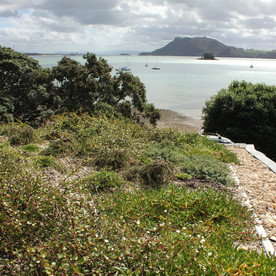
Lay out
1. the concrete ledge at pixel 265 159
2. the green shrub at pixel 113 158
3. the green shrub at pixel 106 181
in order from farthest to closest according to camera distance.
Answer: the concrete ledge at pixel 265 159 < the green shrub at pixel 113 158 < the green shrub at pixel 106 181

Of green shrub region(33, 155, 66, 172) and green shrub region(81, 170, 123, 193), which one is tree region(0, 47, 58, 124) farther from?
green shrub region(81, 170, 123, 193)

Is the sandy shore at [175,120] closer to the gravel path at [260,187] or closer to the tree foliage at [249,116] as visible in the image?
the tree foliage at [249,116]

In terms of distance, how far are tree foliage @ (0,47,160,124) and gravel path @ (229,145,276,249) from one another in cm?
1162

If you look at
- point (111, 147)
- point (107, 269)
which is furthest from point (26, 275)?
point (111, 147)

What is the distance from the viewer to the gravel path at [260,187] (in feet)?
13.9

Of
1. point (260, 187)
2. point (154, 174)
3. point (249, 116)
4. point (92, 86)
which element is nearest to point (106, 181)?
point (154, 174)

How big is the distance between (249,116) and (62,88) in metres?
12.5

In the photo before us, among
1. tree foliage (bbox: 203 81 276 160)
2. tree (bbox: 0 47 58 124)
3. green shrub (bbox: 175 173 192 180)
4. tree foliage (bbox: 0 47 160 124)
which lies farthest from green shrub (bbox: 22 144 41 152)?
tree (bbox: 0 47 58 124)

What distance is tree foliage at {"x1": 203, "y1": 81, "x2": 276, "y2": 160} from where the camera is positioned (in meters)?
13.1

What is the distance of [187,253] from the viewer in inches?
106

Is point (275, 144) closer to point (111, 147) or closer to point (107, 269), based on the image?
point (111, 147)

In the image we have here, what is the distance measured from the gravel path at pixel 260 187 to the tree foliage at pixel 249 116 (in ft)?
16.6

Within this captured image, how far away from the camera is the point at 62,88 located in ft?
63.7

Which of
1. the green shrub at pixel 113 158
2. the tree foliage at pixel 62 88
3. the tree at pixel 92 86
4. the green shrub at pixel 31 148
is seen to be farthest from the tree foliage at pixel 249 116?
the green shrub at pixel 31 148
